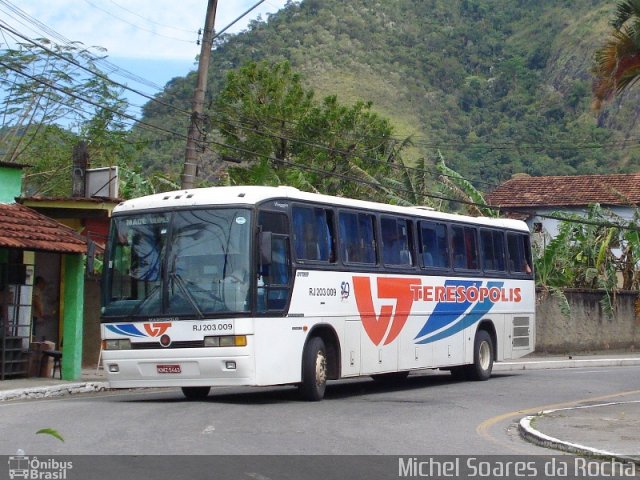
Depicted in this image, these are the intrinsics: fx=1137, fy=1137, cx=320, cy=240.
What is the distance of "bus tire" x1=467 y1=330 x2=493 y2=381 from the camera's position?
23.8 metres

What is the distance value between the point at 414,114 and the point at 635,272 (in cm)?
7532

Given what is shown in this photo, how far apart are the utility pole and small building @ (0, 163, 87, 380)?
9.79 feet

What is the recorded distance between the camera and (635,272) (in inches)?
1622

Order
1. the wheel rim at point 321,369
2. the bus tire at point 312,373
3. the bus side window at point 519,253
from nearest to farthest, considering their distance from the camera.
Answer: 1. the bus tire at point 312,373
2. the wheel rim at point 321,369
3. the bus side window at point 519,253

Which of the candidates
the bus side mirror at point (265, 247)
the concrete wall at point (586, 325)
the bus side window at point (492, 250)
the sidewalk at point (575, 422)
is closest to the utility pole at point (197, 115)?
the sidewalk at point (575, 422)

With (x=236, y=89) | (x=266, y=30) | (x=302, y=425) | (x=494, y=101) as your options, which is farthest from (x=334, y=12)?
(x=302, y=425)

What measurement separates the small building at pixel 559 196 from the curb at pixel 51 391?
1639 inches

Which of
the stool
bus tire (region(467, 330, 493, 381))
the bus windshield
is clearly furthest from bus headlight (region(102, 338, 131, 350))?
bus tire (region(467, 330, 493, 381))

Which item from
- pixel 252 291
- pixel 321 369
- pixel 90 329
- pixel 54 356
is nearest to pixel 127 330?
pixel 252 291

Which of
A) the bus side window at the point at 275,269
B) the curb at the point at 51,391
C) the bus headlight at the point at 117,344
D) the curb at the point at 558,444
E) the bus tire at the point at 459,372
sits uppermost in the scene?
the bus side window at the point at 275,269

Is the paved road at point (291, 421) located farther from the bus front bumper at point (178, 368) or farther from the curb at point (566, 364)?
the curb at point (566, 364)

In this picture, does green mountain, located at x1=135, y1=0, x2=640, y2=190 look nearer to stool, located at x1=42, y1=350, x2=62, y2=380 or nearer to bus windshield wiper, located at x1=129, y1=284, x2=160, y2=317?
stool, located at x1=42, y1=350, x2=62, y2=380

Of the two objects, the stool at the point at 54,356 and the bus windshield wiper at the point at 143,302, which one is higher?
the bus windshield wiper at the point at 143,302

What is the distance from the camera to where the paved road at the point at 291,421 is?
38.4ft
